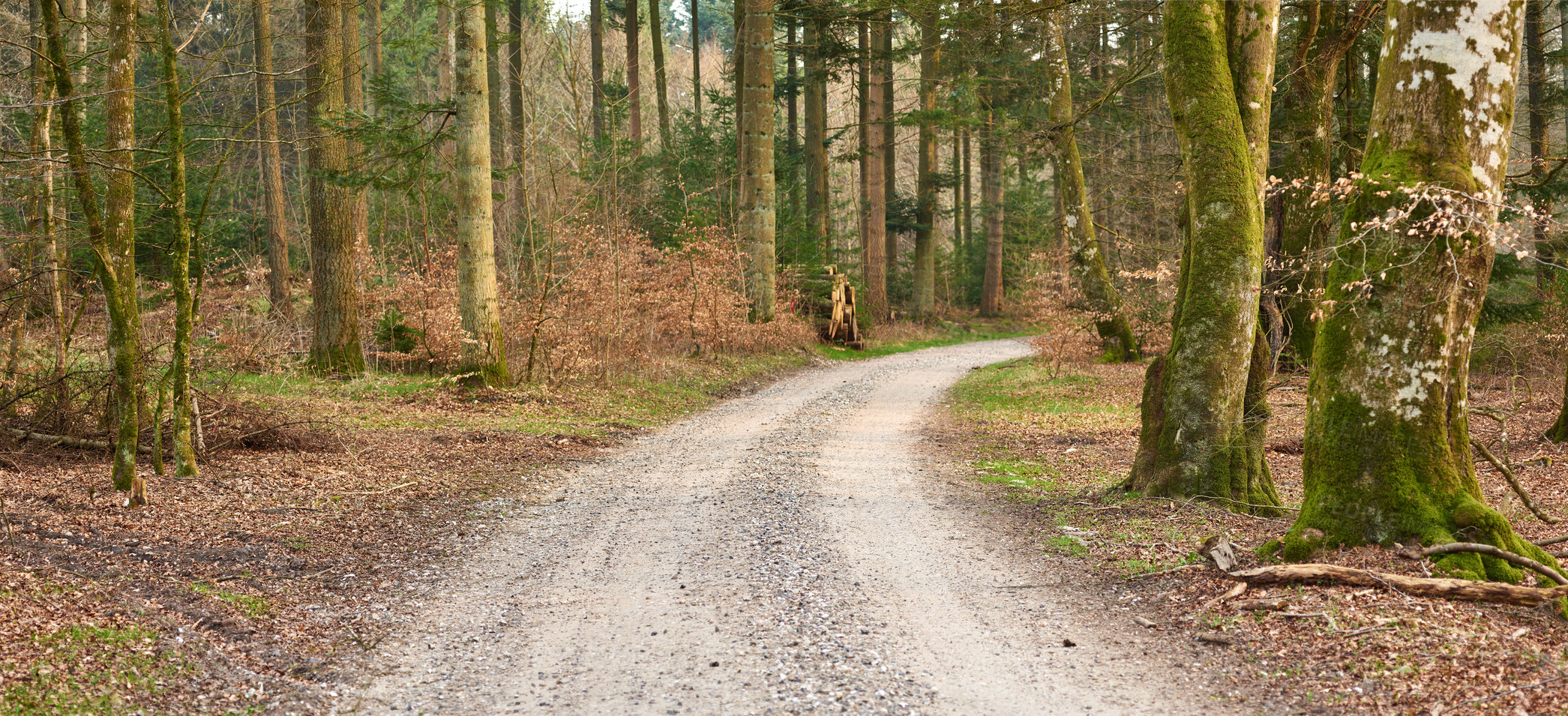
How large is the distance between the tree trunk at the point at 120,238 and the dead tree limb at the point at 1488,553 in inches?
316

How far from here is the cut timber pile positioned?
25.8 meters

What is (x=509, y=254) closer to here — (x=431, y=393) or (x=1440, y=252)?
(x=431, y=393)

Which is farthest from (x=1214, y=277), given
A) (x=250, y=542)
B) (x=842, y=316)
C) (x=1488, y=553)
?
(x=842, y=316)

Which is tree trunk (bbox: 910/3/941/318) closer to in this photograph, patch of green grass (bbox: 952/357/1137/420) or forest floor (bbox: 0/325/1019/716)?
patch of green grass (bbox: 952/357/1137/420)

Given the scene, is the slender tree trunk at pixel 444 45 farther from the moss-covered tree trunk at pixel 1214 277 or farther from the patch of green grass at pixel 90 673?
the patch of green grass at pixel 90 673

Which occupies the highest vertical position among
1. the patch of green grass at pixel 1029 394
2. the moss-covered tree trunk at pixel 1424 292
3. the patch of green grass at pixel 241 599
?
the moss-covered tree trunk at pixel 1424 292

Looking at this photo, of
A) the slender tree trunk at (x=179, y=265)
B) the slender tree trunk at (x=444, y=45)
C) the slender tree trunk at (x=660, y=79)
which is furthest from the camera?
the slender tree trunk at (x=660, y=79)

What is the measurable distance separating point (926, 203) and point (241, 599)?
90.2 ft

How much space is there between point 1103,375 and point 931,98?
12.9 m

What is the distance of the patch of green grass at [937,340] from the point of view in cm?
2477

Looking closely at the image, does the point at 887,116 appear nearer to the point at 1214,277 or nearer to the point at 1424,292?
the point at 1214,277

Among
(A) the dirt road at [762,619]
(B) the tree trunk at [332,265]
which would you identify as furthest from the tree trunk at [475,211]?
(A) the dirt road at [762,619]

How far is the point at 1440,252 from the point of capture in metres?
4.86

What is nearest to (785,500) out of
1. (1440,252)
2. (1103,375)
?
(1440,252)
